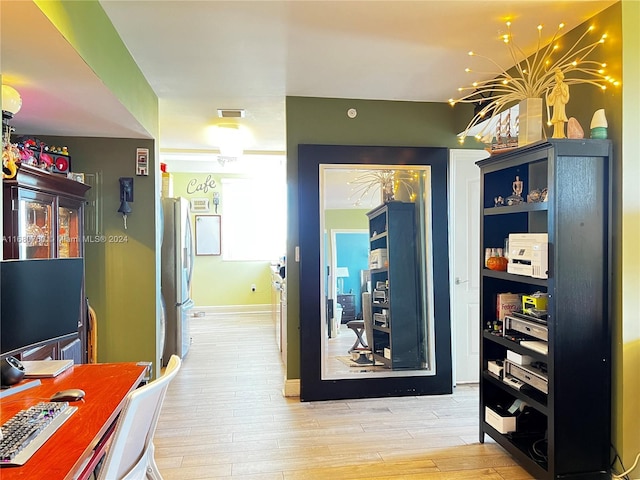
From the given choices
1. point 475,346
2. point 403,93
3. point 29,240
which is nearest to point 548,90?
point 403,93

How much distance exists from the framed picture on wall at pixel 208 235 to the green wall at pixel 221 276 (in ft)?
0.26

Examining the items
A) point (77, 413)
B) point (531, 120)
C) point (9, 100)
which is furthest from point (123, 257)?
point (531, 120)

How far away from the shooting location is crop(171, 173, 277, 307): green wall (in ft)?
24.8

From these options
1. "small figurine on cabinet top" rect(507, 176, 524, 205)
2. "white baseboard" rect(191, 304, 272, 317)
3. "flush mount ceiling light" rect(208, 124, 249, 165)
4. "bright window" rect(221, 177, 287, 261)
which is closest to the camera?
"small figurine on cabinet top" rect(507, 176, 524, 205)

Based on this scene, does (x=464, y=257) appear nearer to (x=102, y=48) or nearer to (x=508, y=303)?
(x=508, y=303)

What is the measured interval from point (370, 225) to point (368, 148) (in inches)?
25.4

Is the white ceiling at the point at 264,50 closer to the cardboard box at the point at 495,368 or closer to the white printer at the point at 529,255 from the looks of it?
the white printer at the point at 529,255

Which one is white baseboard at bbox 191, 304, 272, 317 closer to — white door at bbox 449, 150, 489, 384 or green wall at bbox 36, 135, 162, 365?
green wall at bbox 36, 135, 162, 365

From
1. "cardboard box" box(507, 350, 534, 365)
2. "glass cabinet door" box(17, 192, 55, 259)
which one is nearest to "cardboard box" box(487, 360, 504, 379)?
"cardboard box" box(507, 350, 534, 365)

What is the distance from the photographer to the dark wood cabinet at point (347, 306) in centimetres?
364

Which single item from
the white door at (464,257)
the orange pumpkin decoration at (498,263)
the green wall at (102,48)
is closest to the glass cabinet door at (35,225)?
the green wall at (102,48)

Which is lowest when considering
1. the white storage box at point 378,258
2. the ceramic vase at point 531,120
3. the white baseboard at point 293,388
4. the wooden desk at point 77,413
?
the white baseboard at point 293,388

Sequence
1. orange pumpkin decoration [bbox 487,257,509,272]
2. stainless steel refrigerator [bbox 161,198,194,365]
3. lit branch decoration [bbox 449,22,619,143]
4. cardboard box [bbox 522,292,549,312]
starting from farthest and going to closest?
stainless steel refrigerator [bbox 161,198,194,365], orange pumpkin decoration [bbox 487,257,509,272], cardboard box [bbox 522,292,549,312], lit branch decoration [bbox 449,22,619,143]

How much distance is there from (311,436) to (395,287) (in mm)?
1454
